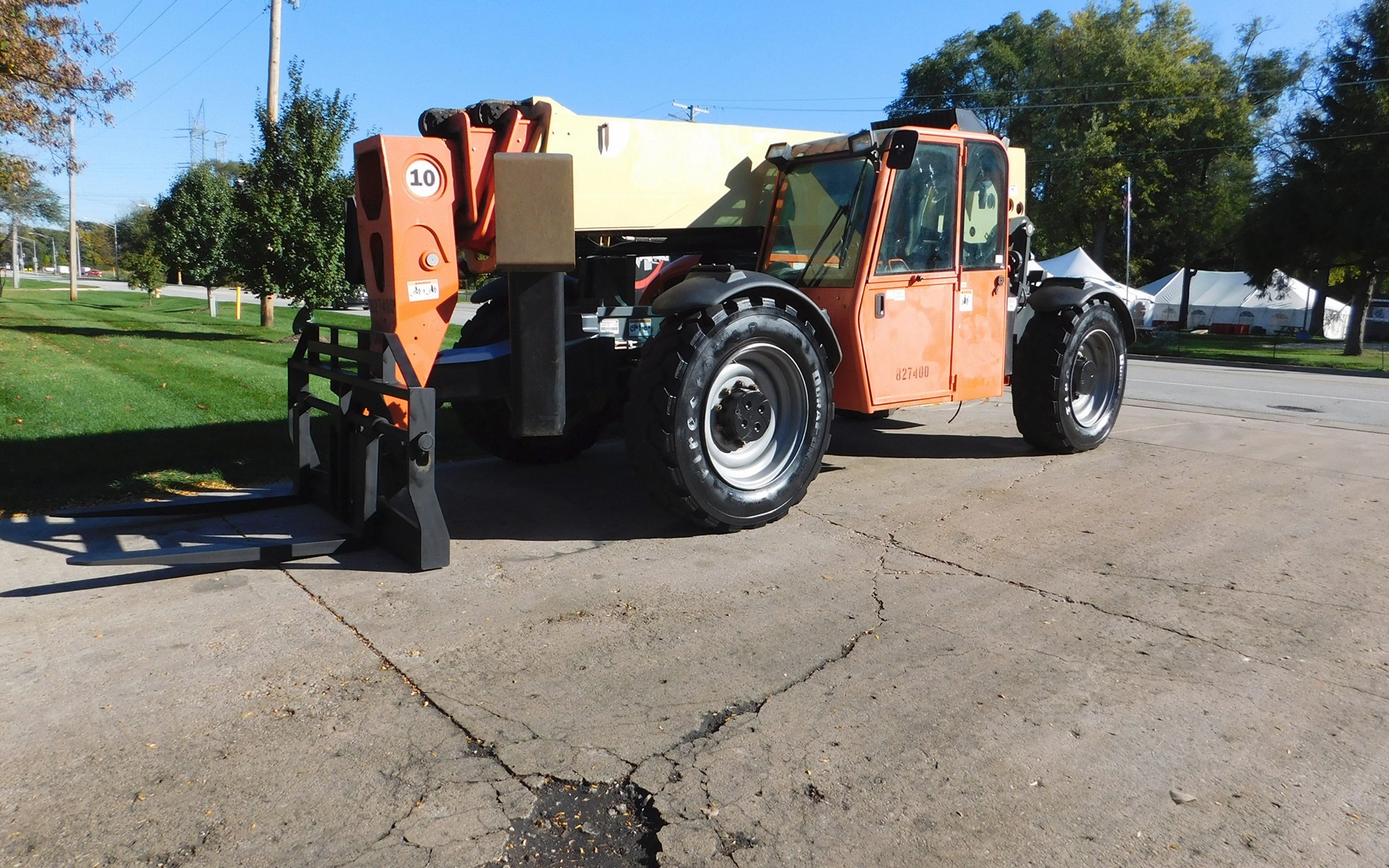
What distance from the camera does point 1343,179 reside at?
29391 mm

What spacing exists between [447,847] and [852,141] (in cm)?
520

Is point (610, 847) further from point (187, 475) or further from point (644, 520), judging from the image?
point (187, 475)

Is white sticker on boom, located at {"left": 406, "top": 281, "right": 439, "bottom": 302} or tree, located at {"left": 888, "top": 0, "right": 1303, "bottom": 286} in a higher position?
tree, located at {"left": 888, "top": 0, "right": 1303, "bottom": 286}

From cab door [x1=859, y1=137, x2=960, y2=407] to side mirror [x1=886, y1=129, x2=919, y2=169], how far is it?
0.71 feet

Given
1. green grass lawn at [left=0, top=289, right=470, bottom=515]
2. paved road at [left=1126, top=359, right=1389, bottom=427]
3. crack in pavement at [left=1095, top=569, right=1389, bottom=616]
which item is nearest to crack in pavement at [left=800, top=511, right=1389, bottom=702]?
crack in pavement at [left=1095, top=569, right=1389, bottom=616]

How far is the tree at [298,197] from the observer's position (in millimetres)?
19984

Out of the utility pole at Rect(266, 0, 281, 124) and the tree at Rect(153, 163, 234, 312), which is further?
the tree at Rect(153, 163, 234, 312)

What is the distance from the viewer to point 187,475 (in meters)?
7.30

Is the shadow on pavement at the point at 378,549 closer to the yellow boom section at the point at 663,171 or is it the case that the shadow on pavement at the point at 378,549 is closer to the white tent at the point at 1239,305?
the yellow boom section at the point at 663,171

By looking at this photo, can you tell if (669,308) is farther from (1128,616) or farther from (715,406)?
(1128,616)

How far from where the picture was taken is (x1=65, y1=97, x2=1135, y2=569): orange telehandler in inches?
215

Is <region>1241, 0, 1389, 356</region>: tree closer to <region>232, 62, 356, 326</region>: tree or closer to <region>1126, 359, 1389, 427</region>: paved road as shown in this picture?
<region>1126, 359, 1389, 427</region>: paved road

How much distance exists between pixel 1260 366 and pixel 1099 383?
2028 centimetres

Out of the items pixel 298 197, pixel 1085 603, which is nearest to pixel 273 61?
pixel 298 197
